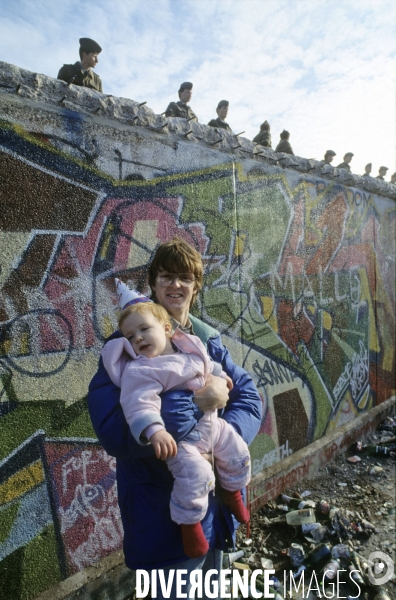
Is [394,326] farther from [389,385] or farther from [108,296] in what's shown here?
[108,296]

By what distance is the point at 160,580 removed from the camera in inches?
60.3

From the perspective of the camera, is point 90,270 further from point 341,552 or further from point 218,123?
→ point 218,123

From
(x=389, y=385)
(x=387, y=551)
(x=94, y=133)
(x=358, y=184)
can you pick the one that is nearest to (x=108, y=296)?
(x=94, y=133)

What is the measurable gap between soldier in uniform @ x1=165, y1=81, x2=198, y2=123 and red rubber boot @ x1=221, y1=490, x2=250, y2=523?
3.77 m

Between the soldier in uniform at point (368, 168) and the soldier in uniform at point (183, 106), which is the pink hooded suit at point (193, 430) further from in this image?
the soldier in uniform at point (368, 168)

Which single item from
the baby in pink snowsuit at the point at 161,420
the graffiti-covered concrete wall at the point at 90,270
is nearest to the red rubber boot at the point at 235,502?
the baby in pink snowsuit at the point at 161,420

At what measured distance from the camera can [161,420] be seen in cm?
136

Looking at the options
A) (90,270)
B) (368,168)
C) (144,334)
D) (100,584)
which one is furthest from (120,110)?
(368,168)

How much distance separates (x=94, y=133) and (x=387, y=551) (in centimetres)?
363

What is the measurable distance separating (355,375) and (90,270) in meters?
4.01

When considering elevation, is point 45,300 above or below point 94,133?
below

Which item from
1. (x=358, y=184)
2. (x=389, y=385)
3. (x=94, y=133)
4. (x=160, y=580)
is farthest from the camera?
(x=389, y=385)

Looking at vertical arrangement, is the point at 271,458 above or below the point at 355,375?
below

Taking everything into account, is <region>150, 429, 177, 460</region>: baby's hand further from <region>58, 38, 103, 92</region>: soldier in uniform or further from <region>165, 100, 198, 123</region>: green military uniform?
<region>165, 100, 198, 123</region>: green military uniform
